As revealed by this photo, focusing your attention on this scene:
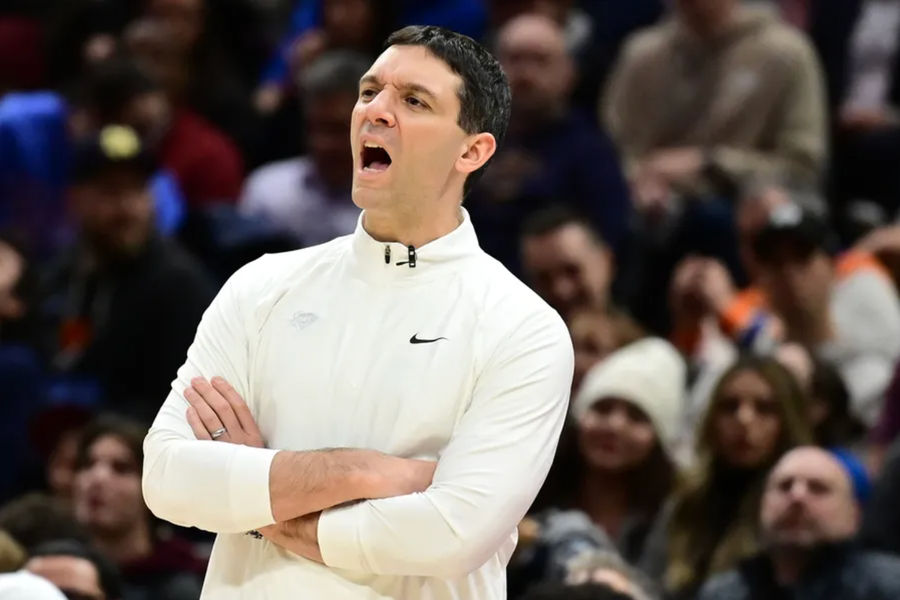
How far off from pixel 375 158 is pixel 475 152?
0.20 metres

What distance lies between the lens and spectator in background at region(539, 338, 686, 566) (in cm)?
712

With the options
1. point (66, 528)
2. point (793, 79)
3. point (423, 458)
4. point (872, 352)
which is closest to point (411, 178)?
Result: point (423, 458)

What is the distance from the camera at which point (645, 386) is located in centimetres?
715

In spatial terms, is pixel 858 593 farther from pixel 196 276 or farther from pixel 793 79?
pixel 793 79

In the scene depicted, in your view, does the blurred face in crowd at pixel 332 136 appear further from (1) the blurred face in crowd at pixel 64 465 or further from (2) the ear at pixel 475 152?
(2) the ear at pixel 475 152

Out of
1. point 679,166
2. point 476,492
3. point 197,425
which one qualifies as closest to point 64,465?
point 679,166

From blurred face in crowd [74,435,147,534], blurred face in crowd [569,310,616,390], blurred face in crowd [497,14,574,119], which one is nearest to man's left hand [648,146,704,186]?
blurred face in crowd [497,14,574,119]

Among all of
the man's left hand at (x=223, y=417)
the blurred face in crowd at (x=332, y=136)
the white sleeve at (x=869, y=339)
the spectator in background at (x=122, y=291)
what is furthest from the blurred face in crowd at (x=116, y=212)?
the man's left hand at (x=223, y=417)

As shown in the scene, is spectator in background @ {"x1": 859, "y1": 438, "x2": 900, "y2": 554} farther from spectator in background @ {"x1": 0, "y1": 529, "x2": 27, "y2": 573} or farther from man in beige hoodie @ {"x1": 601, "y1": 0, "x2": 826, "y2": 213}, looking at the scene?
spectator in background @ {"x1": 0, "y1": 529, "x2": 27, "y2": 573}

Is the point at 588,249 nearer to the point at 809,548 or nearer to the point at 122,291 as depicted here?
the point at 122,291

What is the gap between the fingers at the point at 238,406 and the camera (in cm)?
370

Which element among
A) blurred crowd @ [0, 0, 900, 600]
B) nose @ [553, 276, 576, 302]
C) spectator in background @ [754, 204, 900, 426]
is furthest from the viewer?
nose @ [553, 276, 576, 302]

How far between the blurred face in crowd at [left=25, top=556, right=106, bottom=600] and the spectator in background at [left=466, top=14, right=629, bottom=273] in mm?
3319

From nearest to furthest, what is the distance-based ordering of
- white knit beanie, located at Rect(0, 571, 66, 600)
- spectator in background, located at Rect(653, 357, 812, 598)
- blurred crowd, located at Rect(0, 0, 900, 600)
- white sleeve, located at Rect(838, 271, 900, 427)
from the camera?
white knit beanie, located at Rect(0, 571, 66, 600) → blurred crowd, located at Rect(0, 0, 900, 600) → spectator in background, located at Rect(653, 357, 812, 598) → white sleeve, located at Rect(838, 271, 900, 427)
